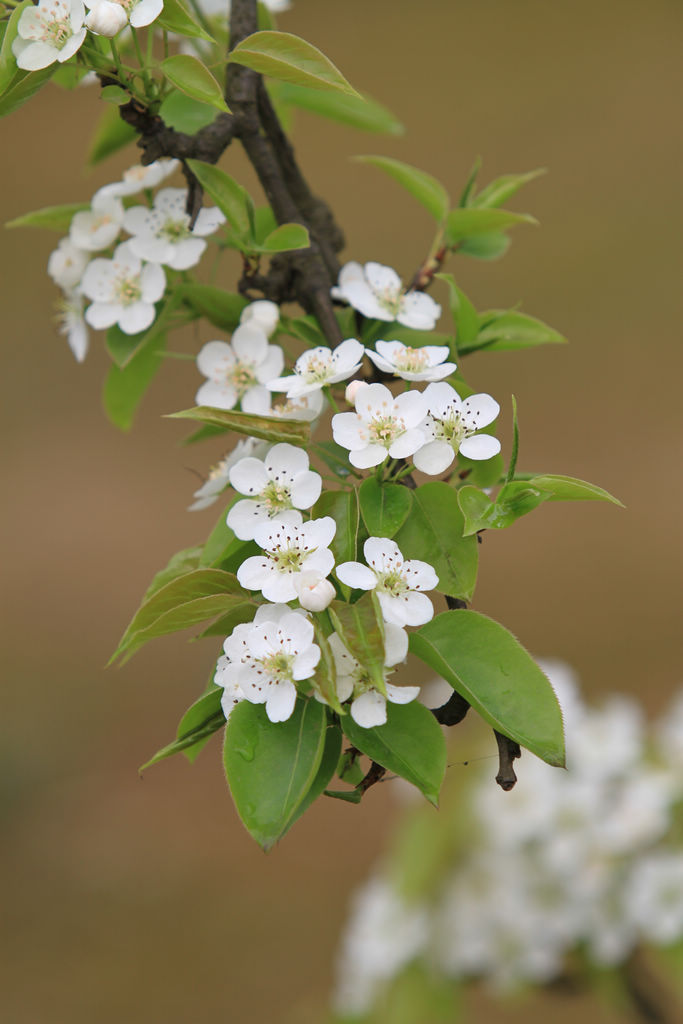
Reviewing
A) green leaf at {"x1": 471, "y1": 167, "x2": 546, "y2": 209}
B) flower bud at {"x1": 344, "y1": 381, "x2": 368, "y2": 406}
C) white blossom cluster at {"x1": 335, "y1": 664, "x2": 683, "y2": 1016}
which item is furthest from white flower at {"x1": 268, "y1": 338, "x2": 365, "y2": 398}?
white blossom cluster at {"x1": 335, "y1": 664, "x2": 683, "y2": 1016}

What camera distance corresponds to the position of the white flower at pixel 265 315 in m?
Answer: 0.57

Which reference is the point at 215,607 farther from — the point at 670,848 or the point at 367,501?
the point at 670,848

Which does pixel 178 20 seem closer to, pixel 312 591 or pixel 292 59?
pixel 292 59

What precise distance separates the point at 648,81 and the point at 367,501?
5361mm

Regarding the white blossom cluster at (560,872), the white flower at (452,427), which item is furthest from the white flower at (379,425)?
the white blossom cluster at (560,872)

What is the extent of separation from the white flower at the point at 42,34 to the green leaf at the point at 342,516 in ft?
0.80

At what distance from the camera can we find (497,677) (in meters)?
0.43

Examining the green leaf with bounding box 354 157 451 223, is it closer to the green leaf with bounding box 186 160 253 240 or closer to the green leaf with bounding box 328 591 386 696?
the green leaf with bounding box 186 160 253 240

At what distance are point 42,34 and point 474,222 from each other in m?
0.29

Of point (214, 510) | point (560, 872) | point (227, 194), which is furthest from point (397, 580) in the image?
point (214, 510)

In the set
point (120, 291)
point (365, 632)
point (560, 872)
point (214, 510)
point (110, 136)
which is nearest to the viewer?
point (365, 632)

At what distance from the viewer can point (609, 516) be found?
3.32m

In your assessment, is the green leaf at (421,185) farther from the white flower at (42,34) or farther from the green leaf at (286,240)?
the white flower at (42,34)

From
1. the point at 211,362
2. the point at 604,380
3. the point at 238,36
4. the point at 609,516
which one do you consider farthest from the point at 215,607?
the point at 604,380
